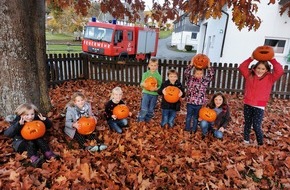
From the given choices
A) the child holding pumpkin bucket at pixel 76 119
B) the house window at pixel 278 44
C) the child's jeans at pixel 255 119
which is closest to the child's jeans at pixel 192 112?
the child's jeans at pixel 255 119

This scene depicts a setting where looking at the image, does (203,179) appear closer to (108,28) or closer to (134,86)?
(134,86)

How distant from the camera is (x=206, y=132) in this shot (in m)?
4.76

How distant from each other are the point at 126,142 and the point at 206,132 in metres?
1.64

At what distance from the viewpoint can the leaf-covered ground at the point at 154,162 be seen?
3189mm

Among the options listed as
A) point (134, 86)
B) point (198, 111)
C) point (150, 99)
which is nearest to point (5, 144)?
point (150, 99)

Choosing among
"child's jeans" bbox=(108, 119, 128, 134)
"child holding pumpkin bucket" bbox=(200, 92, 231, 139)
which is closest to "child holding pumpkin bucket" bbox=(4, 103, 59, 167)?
"child's jeans" bbox=(108, 119, 128, 134)

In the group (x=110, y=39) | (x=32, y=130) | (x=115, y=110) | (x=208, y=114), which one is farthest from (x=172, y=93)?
(x=110, y=39)

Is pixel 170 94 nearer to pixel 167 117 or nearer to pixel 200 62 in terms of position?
pixel 167 117

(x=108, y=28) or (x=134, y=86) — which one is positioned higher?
(x=108, y=28)

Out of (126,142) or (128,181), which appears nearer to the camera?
(128,181)

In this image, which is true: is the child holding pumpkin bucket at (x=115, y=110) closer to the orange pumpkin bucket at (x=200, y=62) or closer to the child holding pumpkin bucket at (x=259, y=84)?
the orange pumpkin bucket at (x=200, y=62)

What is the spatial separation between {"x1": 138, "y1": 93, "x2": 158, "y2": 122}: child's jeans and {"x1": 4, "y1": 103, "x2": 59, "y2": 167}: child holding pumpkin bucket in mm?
2210

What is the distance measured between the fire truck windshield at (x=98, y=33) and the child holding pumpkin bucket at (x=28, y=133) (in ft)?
40.0

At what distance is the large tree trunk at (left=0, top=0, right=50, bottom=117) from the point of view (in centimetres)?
380
